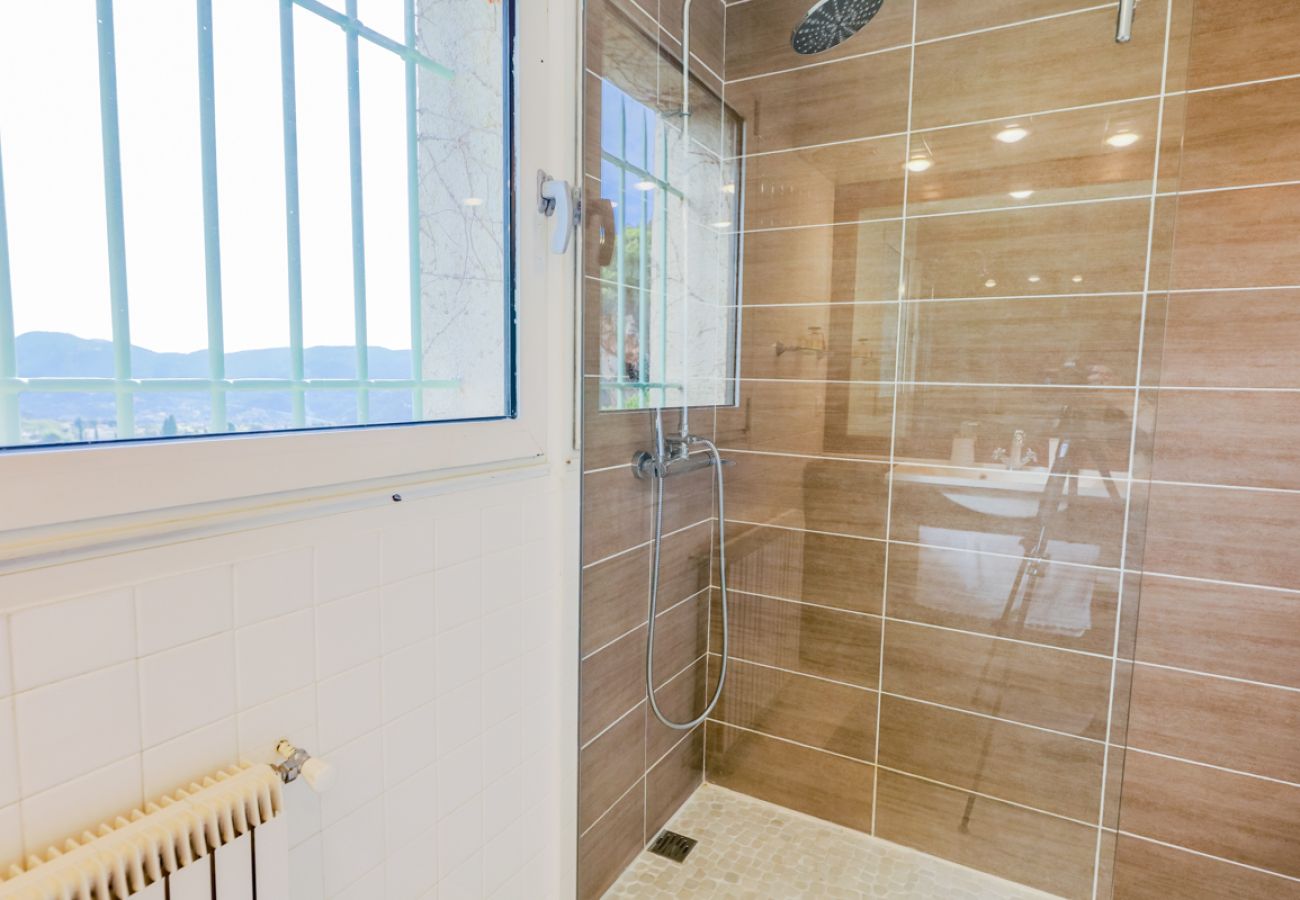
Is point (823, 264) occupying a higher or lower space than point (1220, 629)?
higher

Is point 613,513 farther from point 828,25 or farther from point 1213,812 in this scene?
point 1213,812

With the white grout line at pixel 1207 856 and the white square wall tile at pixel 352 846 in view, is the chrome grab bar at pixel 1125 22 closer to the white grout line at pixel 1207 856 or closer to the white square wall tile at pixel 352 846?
the white grout line at pixel 1207 856

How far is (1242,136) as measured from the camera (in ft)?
5.07

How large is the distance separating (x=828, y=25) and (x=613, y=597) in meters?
1.57

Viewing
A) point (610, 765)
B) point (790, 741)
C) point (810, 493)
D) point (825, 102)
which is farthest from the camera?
point (790, 741)

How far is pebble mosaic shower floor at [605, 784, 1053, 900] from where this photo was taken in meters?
1.78

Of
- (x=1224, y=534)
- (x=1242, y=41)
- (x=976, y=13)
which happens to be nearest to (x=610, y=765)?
(x=1224, y=534)

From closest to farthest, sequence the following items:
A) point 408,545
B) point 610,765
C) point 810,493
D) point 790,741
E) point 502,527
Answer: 1. point 408,545
2. point 502,527
3. point 610,765
4. point 810,493
5. point 790,741

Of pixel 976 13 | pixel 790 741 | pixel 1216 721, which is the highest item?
pixel 976 13

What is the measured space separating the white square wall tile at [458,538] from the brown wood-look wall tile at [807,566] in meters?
0.94

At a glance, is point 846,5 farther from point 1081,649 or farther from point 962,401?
point 1081,649

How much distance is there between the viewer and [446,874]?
1.27 metres

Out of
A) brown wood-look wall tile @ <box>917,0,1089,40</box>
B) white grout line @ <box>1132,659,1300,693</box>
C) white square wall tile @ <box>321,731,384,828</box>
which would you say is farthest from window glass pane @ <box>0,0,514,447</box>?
white grout line @ <box>1132,659,1300,693</box>

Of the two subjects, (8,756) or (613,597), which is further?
(613,597)
